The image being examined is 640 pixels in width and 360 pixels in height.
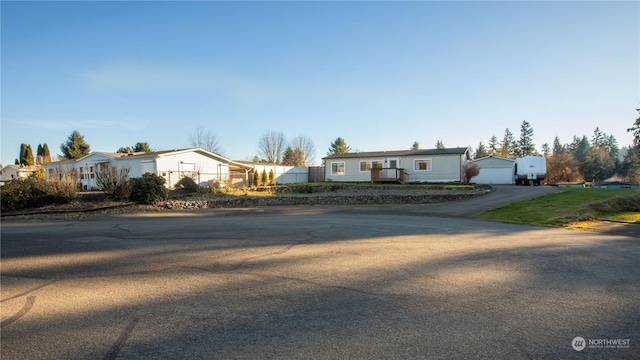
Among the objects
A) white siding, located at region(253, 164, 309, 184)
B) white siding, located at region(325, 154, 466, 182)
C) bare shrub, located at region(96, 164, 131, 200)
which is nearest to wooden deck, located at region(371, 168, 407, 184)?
white siding, located at region(325, 154, 466, 182)

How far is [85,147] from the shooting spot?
59.7 meters

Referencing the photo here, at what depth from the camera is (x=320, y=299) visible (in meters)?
4.35

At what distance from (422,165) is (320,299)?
33.4m

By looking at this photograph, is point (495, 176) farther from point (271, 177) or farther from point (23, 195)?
A: point (23, 195)

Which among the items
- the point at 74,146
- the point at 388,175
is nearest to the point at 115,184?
the point at 388,175

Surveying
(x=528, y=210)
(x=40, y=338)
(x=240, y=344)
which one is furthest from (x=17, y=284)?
(x=528, y=210)

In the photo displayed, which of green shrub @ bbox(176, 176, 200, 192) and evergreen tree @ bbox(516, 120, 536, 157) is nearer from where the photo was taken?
green shrub @ bbox(176, 176, 200, 192)

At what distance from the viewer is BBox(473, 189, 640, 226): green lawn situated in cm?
1211

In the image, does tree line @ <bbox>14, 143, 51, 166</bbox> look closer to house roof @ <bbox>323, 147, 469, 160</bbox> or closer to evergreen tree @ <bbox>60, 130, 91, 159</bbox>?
evergreen tree @ <bbox>60, 130, 91, 159</bbox>

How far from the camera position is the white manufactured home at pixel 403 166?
3428 centimetres

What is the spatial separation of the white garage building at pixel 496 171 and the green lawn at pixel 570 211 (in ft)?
80.0

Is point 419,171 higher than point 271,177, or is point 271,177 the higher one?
point 419,171

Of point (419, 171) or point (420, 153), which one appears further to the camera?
point (420, 153)

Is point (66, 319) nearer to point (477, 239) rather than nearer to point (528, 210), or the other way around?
point (477, 239)
